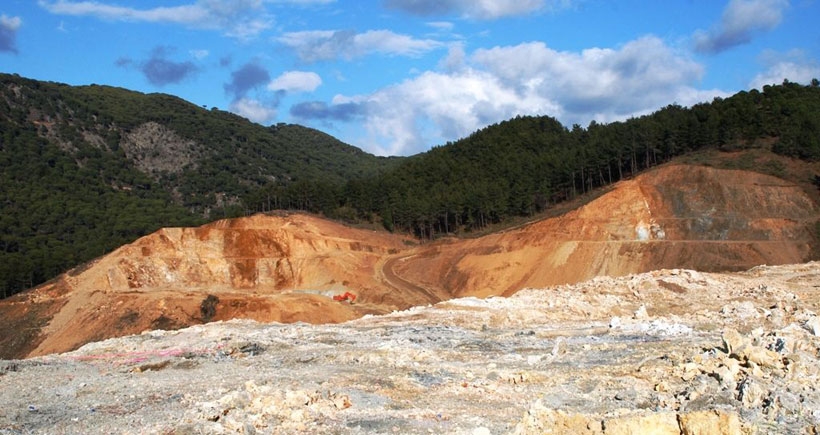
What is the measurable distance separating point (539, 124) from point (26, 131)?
4205 inches

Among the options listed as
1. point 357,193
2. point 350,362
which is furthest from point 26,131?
point 350,362

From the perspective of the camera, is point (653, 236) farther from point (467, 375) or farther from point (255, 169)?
point (255, 169)

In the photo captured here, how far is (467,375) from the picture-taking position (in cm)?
2488

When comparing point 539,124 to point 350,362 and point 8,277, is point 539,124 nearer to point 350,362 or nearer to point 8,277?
point 8,277

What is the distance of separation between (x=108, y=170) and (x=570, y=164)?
101 meters

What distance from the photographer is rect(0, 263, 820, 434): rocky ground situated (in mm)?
18109

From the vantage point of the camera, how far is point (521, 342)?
31672 millimetres

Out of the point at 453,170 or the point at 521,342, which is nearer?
the point at 521,342

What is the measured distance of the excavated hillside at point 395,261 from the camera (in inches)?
2144

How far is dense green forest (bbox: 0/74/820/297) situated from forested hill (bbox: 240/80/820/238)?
202 mm

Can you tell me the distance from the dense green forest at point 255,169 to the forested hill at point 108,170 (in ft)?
1.17

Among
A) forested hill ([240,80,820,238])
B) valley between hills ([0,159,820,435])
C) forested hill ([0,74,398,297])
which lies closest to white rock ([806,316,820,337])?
valley between hills ([0,159,820,435])

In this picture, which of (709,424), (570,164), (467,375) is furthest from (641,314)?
(570,164)

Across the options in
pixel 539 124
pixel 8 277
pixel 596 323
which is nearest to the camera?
pixel 596 323
